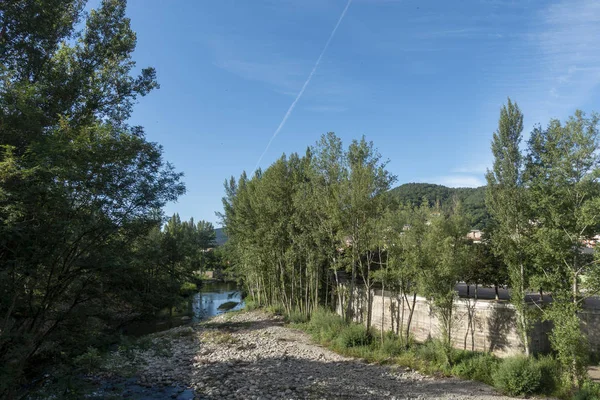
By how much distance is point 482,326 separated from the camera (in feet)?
50.2

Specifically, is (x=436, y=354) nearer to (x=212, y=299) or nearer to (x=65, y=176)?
(x=65, y=176)

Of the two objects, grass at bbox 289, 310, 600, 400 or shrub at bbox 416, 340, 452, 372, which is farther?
shrub at bbox 416, 340, 452, 372

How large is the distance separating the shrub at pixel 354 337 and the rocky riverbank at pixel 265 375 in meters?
0.86

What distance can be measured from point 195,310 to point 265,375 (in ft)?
73.9

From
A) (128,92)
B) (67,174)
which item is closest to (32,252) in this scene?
(67,174)

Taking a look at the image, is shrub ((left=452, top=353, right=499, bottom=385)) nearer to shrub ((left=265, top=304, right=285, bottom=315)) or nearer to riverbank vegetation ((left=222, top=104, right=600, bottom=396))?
riverbank vegetation ((left=222, top=104, right=600, bottom=396))

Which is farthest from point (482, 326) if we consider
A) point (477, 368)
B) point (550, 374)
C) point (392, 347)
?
point (392, 347)

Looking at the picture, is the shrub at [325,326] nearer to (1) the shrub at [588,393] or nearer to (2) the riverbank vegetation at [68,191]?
(2) the riverbank vegetation at [68,191]

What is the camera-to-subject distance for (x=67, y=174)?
23.1 ft

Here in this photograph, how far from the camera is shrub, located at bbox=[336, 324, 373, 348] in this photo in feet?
55.4

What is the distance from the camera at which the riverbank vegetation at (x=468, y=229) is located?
11961mm

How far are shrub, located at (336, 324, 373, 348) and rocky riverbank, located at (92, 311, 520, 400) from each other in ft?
2.84

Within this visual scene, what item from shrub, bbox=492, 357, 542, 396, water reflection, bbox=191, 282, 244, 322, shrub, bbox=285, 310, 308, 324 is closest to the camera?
shrub, bbox=492, 357, 542, 396

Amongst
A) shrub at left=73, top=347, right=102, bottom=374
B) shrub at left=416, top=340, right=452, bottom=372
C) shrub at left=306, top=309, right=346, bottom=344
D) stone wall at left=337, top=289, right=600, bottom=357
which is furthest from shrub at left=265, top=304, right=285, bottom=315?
shrub at left=73, top=347, right=102, bottom=374
